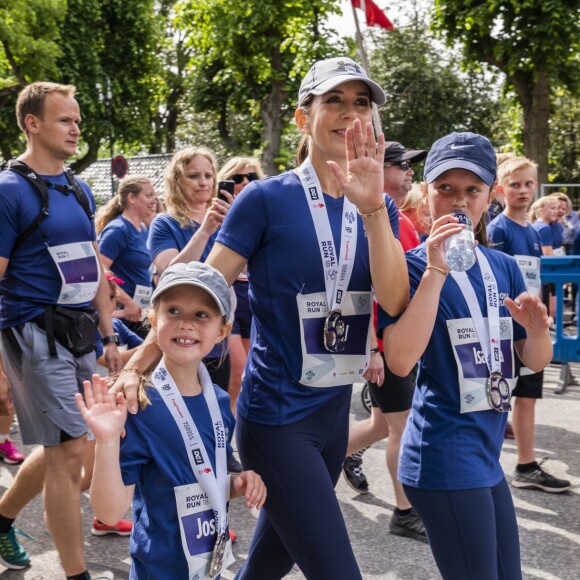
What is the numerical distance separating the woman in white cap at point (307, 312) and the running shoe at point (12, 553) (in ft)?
6.18

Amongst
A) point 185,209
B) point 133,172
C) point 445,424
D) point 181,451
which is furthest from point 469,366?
point 133,172

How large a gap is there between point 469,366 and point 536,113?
17.5 m

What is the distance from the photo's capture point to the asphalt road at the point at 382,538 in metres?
4.04

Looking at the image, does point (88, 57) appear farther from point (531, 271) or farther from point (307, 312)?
point (307, 312)

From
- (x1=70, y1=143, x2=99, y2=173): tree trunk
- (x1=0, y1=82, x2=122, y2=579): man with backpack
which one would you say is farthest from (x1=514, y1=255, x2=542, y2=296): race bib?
(x1=70, y1=143, x2=99, y2=173): tree trunk

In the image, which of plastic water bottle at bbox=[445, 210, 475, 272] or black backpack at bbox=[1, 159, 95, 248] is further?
black backpack at bbox=[1, 159, 95, 248]

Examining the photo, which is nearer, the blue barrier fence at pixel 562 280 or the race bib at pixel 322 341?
the race bib at pixel 322 341

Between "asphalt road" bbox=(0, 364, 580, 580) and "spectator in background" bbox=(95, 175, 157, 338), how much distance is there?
1558 millimetres

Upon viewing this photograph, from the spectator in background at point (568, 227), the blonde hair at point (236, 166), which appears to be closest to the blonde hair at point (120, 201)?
the blonde hair at point (236, 166)

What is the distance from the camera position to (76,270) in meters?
3.87

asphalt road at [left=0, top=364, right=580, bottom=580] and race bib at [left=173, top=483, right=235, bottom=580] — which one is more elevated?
race bib at [left=173, top=483, right=235, bottom=580]

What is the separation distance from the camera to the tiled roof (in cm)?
3033

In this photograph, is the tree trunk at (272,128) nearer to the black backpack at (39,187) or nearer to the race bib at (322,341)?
the black backpack at (39,187)

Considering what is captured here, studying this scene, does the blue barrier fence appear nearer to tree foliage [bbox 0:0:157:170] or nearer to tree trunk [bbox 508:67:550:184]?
tree trunk [bbox 508:67:550:184]
